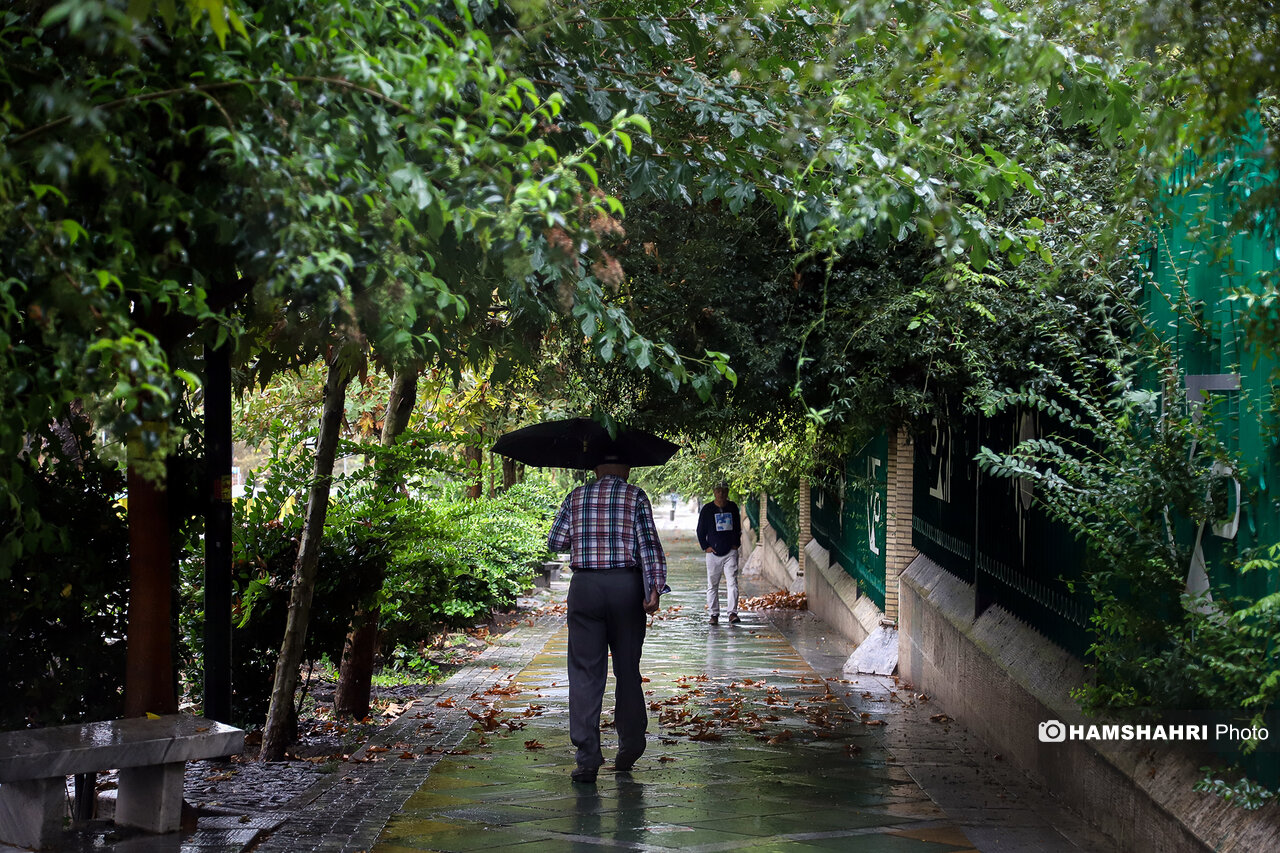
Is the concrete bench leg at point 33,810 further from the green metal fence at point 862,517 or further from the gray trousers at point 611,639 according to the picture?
the green metal fence at point 862,517

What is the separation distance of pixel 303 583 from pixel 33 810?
2.71 m

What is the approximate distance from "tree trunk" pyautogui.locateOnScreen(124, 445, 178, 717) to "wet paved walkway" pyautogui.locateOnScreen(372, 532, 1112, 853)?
4.21 feet

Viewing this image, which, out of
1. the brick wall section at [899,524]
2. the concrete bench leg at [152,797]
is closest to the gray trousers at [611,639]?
the concrete bench leg at [152,797]

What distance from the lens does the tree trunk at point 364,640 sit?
8.95 m

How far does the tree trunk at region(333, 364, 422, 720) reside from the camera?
8.95m

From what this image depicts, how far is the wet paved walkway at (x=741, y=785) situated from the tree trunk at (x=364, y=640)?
0.93 m

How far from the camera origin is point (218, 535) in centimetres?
623

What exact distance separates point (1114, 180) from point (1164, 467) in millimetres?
2609

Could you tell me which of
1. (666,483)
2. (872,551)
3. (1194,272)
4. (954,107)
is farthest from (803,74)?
Result: (666,483)

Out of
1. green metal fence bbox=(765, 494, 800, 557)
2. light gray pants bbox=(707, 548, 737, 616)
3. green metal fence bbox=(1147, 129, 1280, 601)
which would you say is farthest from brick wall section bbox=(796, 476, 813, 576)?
green metal fence bbox=(1147, 129, 1280, 601)

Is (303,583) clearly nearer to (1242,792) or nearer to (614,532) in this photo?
(614,532)

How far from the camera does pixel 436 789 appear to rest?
6.96 metres

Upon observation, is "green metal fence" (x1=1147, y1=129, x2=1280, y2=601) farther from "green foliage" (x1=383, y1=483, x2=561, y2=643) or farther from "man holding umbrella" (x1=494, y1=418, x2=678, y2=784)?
"green foliage" (x1=383, y1=483, x2=561, y2=643)

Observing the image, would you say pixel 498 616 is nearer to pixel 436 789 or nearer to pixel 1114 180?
pixel 436 789
